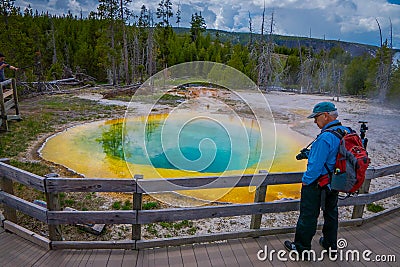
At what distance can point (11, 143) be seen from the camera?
7867 millimetres

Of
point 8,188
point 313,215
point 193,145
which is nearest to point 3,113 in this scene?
point 193,145

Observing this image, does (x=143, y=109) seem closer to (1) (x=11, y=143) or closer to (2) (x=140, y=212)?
(1) (x=11, y=143)

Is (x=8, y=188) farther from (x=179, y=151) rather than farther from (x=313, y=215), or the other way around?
(x=179, y=151)

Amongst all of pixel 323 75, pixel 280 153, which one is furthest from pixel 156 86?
pixel 323 75

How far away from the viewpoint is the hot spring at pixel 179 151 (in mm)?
7062

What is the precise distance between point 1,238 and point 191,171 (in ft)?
17.0

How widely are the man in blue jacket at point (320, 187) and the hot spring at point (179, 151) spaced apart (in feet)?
10.2

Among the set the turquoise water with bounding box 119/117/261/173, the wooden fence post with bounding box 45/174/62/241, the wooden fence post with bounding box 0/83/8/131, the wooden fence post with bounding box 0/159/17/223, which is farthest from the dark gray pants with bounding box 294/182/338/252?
the wooden fence post with bounding box 0/83/8/131

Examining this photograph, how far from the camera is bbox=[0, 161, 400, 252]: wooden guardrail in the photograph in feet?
8.57

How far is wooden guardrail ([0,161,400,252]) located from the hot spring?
9.02 feet

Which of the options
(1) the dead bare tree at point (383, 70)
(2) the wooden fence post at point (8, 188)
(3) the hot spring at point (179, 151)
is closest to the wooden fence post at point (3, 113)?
(3) the hot spring at point (179, 151)

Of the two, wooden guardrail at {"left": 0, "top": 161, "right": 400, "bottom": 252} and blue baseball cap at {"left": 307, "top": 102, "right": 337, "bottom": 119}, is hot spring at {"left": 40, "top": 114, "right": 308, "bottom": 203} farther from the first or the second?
blue baseball cap at {"left": 307, "top": 102, "right": 337, "bottom": 119}

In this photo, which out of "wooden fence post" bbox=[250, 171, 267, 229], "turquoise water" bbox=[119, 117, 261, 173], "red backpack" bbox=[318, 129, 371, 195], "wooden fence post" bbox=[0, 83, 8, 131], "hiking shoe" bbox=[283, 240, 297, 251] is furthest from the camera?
"turquoise water" bbox=[119, 117, 261, 173]

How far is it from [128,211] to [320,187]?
1.72 m
